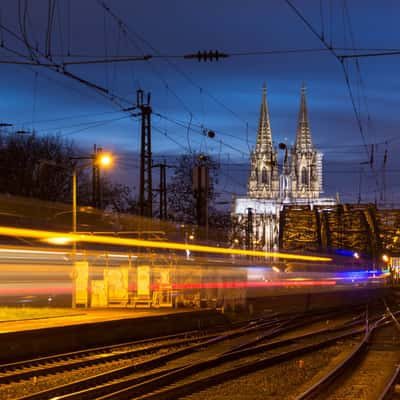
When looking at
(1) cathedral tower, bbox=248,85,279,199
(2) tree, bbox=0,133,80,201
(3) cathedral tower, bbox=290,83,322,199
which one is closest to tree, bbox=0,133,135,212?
(2) tree, bbox=0,133,80,201

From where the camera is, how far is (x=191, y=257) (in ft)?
97.2

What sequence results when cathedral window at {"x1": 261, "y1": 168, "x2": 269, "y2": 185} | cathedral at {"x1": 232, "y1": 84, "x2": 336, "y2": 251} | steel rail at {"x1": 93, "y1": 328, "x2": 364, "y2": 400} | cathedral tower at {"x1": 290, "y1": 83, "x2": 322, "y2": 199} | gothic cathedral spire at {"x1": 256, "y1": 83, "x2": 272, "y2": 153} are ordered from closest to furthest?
1. steel rail at {"x1": 93, "y1": 328, "x2": 364, "y2": 400}
2. cathedral at {"x1": 232, "y1": 84, "x2": 336, "y2": 251}
3. cathedral tower at {"x1": 290, "y1": 83, "x2": 322, "y2": 199}
4. cathedral window at {"x1": 261, "y1": 168, "x2": 269, "y2": 185}
5. gothic cathedral spire at {"x1": 256, "y1": 83, "x2": 272, "y2": 153}

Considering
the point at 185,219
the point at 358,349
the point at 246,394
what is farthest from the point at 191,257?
the point at 185,219

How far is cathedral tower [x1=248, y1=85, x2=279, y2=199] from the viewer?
145050 millimetres

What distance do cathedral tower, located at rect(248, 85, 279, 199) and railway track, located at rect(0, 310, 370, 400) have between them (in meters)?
92.9

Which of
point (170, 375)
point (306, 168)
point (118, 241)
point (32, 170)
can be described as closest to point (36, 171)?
point (32, 170)

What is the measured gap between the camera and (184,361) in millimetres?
17438

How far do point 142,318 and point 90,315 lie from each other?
2135 mm

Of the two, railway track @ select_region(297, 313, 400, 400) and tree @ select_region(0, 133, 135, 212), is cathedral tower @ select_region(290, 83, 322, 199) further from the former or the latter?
railway track @ select_region(297, 313, 400, 400)

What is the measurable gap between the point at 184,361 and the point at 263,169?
497 ft

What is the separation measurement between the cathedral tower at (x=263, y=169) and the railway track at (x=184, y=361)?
3659 inches

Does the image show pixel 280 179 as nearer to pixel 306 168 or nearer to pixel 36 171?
pixel 306 168

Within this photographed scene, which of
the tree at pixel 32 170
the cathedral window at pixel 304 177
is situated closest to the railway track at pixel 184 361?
the tree at pixel 32 170

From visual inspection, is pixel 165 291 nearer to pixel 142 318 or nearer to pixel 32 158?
pixel 142 318
